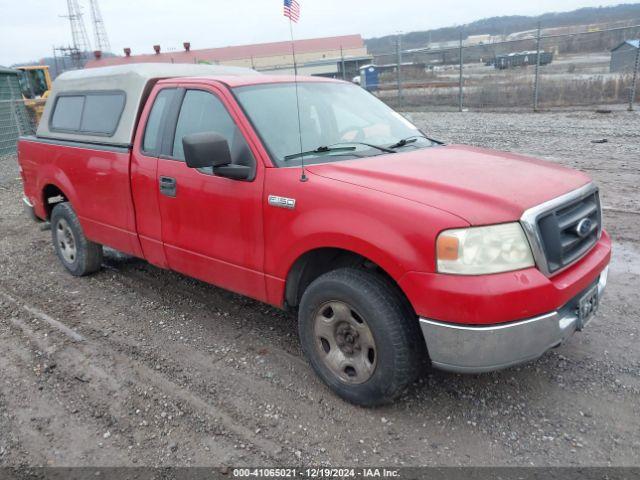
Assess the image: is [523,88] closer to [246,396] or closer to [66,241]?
[66,241]

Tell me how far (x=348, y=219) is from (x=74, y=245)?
378 centimetres

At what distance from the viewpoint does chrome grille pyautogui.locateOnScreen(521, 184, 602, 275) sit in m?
2.70

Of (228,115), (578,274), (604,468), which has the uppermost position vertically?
(228,115)

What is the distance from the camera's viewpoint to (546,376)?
3.41 meters

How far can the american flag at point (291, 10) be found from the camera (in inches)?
127

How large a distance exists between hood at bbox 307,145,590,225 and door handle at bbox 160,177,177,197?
121cm

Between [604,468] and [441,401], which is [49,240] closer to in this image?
[441,401]

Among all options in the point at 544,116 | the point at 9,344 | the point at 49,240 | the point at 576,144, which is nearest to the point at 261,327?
the point at 9,344

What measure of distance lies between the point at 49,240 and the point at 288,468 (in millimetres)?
5748

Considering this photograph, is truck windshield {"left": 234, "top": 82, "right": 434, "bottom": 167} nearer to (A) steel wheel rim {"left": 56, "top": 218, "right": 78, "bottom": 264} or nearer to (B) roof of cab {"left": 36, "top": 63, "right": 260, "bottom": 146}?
(B) roof of cab {"left": 36, "top": 63, "right": 260, "bottom": 146}

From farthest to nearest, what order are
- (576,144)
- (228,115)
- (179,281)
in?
(576,144) → (179,281) → (228,115)

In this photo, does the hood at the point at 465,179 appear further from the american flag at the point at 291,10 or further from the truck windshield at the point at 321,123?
the american flag at the point at 291,10

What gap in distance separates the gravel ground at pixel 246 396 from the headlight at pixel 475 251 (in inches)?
38.6

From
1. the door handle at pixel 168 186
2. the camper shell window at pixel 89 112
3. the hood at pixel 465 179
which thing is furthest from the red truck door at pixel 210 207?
the camper shell window at pixel 89 112
